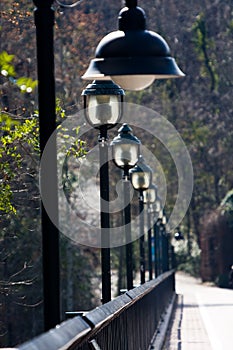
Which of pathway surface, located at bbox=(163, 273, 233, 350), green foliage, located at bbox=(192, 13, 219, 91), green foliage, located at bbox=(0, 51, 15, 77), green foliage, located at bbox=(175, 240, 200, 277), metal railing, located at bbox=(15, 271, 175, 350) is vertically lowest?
metal railing, located at bbox=(15, 271, 175, 350)

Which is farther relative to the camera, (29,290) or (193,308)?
(193,308)

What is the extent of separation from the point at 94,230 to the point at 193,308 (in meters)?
12.1

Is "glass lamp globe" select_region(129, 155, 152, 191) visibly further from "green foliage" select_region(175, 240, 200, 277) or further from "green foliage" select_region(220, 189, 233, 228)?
"green foliage" select_region(175, 240, 200, 277)

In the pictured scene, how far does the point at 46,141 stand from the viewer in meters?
9.67

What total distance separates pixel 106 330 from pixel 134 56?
260cm

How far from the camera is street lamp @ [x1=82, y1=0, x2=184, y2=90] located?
9.29 meters

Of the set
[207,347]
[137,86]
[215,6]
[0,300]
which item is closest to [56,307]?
[137,86]

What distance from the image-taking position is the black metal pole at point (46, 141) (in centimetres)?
942

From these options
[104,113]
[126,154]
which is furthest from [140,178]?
[104,113]

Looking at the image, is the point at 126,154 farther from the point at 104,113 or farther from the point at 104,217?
the point at 104,113

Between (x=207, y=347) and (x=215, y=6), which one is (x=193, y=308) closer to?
(x=207, y=347)

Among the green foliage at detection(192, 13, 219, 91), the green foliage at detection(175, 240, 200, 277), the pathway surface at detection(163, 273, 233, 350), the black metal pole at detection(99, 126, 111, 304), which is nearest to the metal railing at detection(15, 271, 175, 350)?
the black metal pole at detection(99, 126, 111, 304)

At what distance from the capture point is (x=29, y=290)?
38500mm

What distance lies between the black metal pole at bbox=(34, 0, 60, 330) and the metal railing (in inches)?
11.8
